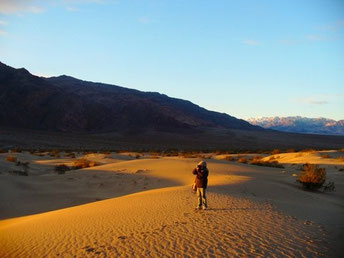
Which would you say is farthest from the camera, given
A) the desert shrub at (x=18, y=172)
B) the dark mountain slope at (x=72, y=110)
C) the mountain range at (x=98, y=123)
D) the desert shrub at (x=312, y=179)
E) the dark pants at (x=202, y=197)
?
the dark mountain slope at (x=72, y=110)

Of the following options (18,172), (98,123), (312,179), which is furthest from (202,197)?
(98,123)

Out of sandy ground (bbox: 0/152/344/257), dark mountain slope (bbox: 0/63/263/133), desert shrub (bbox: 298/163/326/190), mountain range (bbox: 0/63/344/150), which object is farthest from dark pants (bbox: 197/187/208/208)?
dark mountain slope (bbox: 0/63/263/133)

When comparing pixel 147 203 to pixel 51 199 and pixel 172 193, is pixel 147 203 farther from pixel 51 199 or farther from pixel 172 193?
pixel 51 199

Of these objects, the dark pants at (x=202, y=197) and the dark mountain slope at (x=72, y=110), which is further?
the dark mountain slope at (x=72, y=110)

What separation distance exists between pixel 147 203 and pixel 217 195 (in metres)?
2.51

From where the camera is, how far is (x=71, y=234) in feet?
23.7

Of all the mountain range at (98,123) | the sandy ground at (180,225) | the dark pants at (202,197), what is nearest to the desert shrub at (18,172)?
the sandy ground at (180,225)

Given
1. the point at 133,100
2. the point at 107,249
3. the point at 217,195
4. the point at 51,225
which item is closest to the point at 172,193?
the point at 217,195

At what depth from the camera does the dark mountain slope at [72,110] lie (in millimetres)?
76625

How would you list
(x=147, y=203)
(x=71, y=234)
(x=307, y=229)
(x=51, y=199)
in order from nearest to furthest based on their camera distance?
(x=71, y=234), (x=307, y=229), (x=147, y=203), (x=51, y=199)

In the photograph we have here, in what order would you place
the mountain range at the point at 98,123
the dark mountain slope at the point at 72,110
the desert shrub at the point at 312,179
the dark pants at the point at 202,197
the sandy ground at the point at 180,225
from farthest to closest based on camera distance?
the dark mountain slope at the point at 72,110 < the mountain range at the point at 98,123 < the desert shrub at the point at 312,179 < the dark pants at the point at 202,197 < the sandy ground at the point at 180,225

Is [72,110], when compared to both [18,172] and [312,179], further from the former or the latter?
[312,179]

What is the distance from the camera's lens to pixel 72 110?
277ft

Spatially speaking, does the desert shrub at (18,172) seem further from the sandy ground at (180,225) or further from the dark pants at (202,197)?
the dark pants at (202,197)
